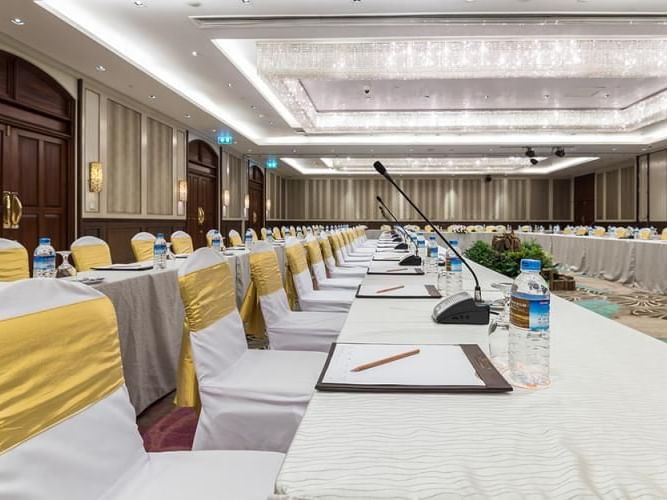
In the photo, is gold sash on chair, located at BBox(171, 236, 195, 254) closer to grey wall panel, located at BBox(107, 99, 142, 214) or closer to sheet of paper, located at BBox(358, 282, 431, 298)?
grey wall panel, located at BBox(107, 99, 142, 214)

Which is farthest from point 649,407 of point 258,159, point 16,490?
point 258,159

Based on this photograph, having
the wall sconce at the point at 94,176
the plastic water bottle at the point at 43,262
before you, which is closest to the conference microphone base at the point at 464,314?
the plastic water bottle at the point at 43,262

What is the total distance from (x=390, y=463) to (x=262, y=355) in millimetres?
1480

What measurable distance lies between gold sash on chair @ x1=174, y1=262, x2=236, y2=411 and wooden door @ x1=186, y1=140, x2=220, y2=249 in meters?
10.3

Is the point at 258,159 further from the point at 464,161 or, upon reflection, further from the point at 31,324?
the point at 31,324

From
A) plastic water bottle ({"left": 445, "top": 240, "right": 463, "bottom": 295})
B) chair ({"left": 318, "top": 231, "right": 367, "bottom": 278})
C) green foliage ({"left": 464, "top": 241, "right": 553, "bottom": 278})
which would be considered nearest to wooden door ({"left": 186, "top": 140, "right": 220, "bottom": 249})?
chair ({"left": 318, "top": 231, "right": 367, "bottom": 278})

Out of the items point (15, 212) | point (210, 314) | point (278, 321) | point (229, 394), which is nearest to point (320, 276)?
point (278, 321)

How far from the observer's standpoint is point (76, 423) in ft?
3.19

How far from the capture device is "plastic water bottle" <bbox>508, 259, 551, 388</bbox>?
103 centimetres

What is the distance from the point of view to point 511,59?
7195mm

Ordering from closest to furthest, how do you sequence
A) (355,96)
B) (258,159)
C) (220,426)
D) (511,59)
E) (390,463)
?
(390,463)
(220,426)
(511,59)
(355,96)
(258,159)

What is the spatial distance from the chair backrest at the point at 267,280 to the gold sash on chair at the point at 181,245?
3608mm

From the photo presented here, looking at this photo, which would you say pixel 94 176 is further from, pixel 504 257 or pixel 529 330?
pixel 529 330

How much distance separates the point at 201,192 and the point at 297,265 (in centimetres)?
988
